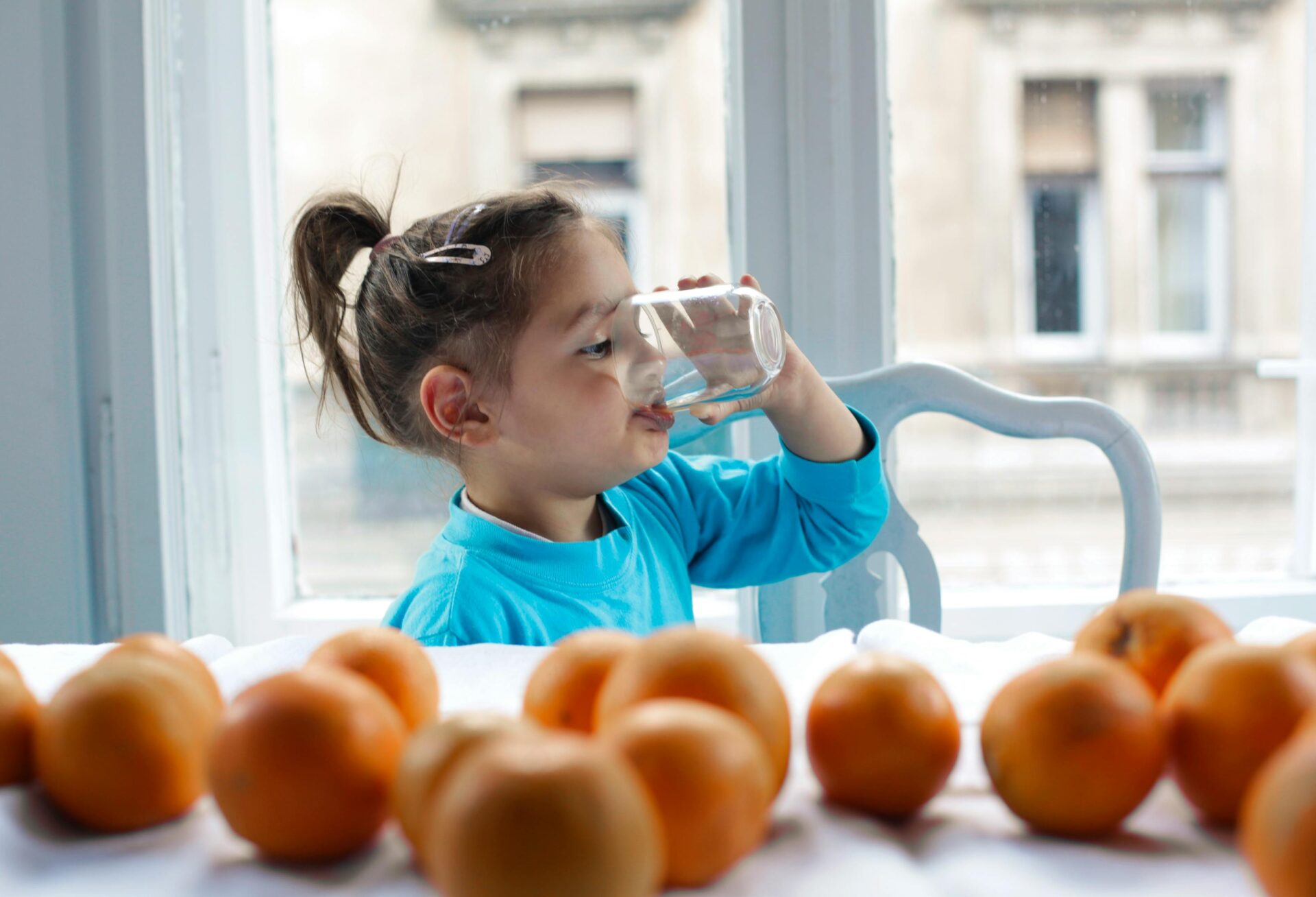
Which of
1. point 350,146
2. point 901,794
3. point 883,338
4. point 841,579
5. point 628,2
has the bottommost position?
point 841,579

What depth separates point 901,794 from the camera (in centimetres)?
30

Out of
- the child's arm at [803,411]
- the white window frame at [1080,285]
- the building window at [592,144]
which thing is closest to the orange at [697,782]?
the child's arm at [803,411]

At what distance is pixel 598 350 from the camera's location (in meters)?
0.94

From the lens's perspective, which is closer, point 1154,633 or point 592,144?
point 1154,633

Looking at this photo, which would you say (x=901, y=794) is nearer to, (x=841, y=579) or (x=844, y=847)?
(x=844, y=847)

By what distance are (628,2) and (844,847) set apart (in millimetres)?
1297

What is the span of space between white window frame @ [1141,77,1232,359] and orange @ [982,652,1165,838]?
1.34 metres

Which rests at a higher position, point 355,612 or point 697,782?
point 697,782

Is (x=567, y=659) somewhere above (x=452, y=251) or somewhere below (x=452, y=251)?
below

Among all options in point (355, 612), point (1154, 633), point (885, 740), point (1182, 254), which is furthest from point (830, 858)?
point (1182, 254)

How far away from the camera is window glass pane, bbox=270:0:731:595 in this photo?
1.37m

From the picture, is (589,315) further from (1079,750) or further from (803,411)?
(1079,750)

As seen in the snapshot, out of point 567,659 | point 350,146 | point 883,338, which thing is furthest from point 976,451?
point 567,659

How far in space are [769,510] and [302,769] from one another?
2.83 feet
